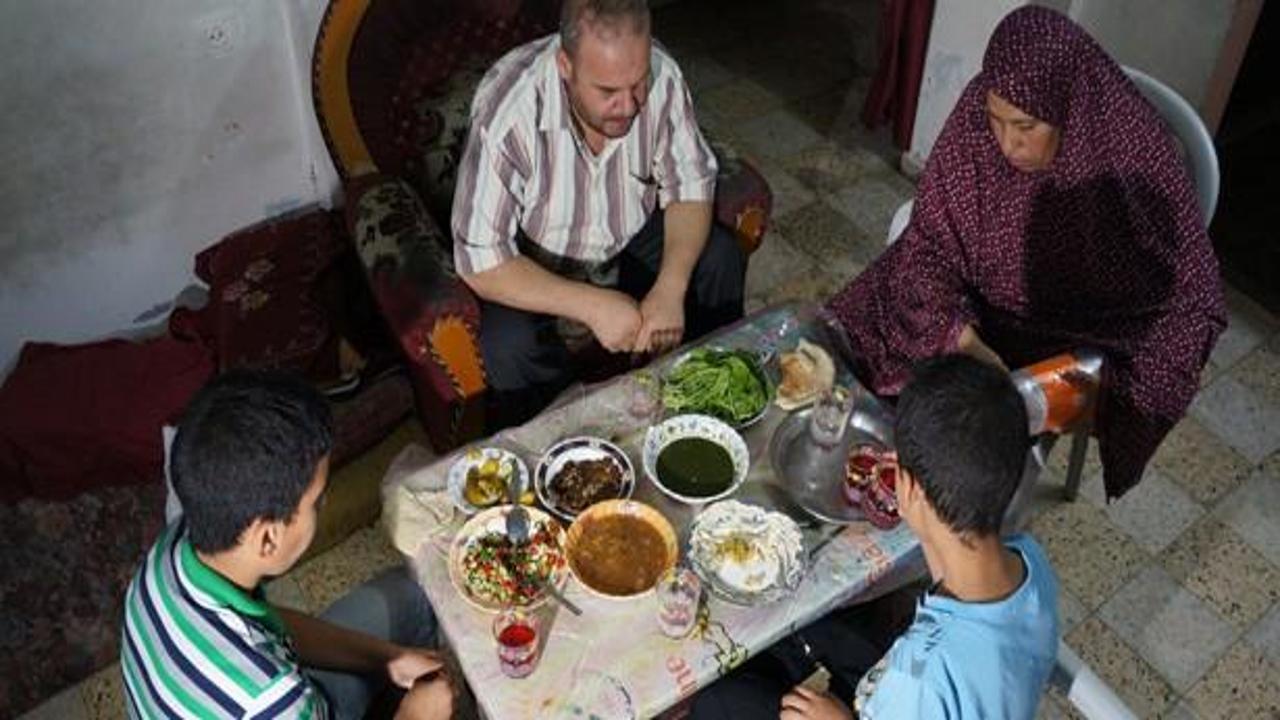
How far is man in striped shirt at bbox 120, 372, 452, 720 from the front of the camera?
5.10ft

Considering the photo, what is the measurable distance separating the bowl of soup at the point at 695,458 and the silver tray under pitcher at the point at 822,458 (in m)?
0.08

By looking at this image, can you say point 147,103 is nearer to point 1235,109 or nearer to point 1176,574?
point 1176,574

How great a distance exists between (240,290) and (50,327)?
0.61 metres

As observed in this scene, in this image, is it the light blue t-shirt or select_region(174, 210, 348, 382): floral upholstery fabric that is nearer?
the light blue t-shirt

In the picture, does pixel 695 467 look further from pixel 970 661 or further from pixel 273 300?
pixel 273 300

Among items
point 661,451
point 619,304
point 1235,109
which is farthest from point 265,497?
point 1235,109

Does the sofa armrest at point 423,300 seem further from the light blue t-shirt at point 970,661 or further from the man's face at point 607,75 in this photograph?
the light blue t-shirt at point 970,661

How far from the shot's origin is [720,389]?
7.41ft

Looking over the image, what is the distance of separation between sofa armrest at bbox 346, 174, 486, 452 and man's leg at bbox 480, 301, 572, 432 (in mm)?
41

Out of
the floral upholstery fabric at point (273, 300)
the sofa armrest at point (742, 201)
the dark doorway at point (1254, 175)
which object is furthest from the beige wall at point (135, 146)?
the dark doorway at point (1254, 175)

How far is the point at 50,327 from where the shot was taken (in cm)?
318

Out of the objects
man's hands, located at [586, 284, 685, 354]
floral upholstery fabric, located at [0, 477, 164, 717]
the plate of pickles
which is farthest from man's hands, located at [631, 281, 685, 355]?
floral upholstery fabric, located at [0, 477, 164, 717]

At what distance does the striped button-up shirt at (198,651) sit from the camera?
1552 millimetres

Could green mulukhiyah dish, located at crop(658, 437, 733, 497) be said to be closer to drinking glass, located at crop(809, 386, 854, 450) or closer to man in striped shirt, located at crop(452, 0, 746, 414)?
drinking glass, located at crop(809, 386, 854, 450)
